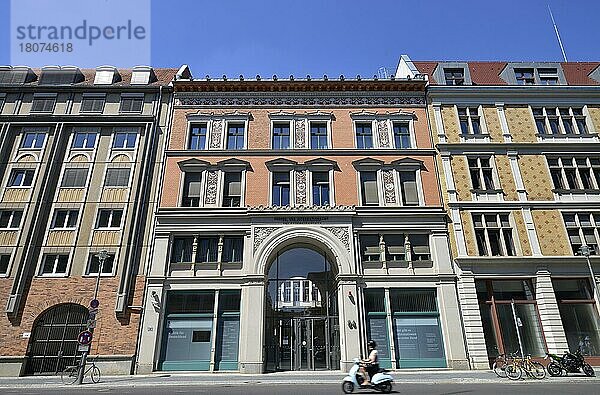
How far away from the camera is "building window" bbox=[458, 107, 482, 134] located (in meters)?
26.6

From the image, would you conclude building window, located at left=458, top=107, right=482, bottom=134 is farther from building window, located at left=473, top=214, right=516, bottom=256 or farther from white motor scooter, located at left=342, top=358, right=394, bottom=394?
white motor scooter, located at left=342, top=358, right=394, bottom=394

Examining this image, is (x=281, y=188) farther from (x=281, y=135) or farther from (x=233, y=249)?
(x=233, y=249)

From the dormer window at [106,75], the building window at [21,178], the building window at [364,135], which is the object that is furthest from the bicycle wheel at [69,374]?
the building window at [364,135]

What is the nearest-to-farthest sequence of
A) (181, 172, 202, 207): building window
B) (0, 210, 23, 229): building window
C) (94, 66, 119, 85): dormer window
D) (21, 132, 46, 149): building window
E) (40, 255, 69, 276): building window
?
(40, 255, 69, 276): building window
(0, 210, 23, 229): building window
(181, 172, 202, 207): building window
(21, 132, 46, 149): building window
(94, 66, 119, 85): dormer window

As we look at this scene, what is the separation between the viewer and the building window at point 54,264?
22.3 meters

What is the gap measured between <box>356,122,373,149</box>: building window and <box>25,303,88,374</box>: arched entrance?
19.8m

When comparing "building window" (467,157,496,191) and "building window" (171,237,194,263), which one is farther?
"building window" (467,157,496,191)

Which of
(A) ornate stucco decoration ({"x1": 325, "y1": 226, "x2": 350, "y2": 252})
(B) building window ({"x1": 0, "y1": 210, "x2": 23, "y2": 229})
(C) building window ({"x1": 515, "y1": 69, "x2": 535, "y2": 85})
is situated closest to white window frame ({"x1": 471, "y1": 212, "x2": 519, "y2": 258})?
(A) ornate stucco decoration ({"x1": 325, "y1": 226, "x2": 350, "y2": 252})

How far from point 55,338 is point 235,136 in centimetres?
1600

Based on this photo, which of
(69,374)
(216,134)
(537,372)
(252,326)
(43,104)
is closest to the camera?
(537,372)

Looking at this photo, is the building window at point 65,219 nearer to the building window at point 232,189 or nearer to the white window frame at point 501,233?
the building window at point 232,189

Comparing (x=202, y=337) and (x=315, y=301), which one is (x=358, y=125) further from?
(x=202, y=337)

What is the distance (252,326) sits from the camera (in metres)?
21.0

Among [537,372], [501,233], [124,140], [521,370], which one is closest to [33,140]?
[124,140]
